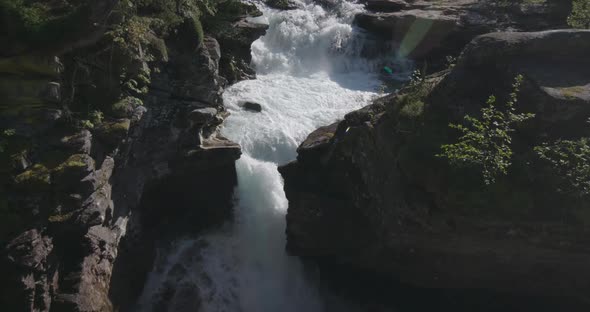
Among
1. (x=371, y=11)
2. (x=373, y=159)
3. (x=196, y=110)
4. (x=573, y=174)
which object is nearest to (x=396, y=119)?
(x=373, y=159)

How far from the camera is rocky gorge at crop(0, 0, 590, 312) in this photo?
747cm

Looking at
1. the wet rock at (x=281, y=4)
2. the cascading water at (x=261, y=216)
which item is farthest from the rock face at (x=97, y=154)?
the wet rock at (x=281, y=4)

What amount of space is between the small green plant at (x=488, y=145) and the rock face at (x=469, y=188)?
227 mm

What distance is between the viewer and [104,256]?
901cm

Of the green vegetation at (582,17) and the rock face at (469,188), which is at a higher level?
the green vegetation at (582,17)

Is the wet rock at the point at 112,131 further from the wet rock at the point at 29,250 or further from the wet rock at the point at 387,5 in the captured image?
the wet rock at the point at 387,5

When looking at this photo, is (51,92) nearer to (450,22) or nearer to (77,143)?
(77,143)

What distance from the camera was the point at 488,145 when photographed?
8219mm

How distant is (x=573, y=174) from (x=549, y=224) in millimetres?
994

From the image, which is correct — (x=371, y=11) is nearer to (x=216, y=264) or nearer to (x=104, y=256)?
(x=216, y=264)

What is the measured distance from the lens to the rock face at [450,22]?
21.8 metres

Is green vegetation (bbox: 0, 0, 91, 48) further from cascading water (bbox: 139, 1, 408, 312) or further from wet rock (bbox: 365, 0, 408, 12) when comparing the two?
wet rock (bbox: 365, 0, 408, 12)

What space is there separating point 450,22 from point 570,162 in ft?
54.6

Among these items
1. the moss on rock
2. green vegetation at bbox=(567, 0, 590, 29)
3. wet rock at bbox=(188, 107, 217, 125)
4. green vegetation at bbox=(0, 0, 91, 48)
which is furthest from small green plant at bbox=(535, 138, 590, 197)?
the moss on rock
